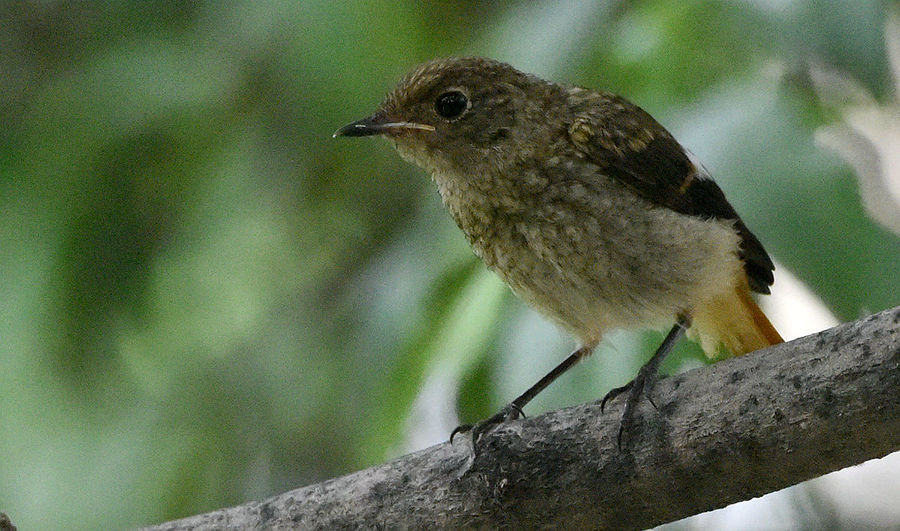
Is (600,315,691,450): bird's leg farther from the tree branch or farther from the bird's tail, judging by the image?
the bird's tail

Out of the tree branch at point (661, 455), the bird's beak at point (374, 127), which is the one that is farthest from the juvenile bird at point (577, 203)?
the tree branch at point (661, 455)

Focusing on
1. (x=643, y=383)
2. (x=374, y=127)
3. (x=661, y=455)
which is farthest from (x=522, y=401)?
(x=374, y=127)

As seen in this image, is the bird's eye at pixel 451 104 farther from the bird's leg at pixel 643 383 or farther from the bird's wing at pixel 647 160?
the bird's leg at pixel 643 383

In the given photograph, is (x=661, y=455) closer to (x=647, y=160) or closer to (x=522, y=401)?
(x=522, y=401)

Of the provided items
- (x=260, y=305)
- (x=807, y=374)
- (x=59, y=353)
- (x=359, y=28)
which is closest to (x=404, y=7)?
(x=359, y=28)

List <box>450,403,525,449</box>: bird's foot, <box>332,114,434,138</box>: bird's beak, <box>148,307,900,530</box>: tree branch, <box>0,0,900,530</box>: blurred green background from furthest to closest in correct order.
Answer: <box>332,114,434,138</box>: bird's beak → <box>0,0,900,530</box>: blurred green background → <box>450,403,525,449</box>: bird's foot → <box>148,307,900,530</box>: tree branch

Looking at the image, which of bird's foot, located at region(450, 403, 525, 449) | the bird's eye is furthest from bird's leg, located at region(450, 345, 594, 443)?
the bird's eye
